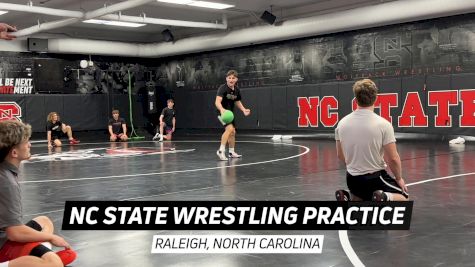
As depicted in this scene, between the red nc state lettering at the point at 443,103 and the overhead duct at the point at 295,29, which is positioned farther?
the red nc state lettering at the point at 443,103

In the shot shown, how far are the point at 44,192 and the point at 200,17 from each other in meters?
14.0

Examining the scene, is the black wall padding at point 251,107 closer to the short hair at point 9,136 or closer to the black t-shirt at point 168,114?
the black t-shirt at point 168,114

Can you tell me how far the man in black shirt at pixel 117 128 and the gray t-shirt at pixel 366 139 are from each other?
1530 centimetres

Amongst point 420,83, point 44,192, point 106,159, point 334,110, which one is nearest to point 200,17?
point 334,110

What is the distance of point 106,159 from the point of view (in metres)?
11.4

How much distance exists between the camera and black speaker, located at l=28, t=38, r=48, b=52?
20.7 m

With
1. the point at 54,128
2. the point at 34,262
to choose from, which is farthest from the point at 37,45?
the point at 34,262

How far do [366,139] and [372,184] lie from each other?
40 centimetres

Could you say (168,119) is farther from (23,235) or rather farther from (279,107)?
(23,235)

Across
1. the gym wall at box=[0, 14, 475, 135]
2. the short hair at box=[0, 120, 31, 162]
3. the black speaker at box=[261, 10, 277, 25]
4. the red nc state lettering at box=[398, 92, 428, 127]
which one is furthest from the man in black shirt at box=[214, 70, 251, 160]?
the black speaker at box=[261, 10, 277, 25]

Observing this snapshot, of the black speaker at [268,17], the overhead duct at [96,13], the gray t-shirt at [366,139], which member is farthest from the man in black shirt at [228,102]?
the black speaker at [268,17]

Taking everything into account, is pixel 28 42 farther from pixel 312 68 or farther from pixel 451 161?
pixel 451 161

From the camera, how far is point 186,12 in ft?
61.4

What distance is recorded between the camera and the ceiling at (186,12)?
17109mm
